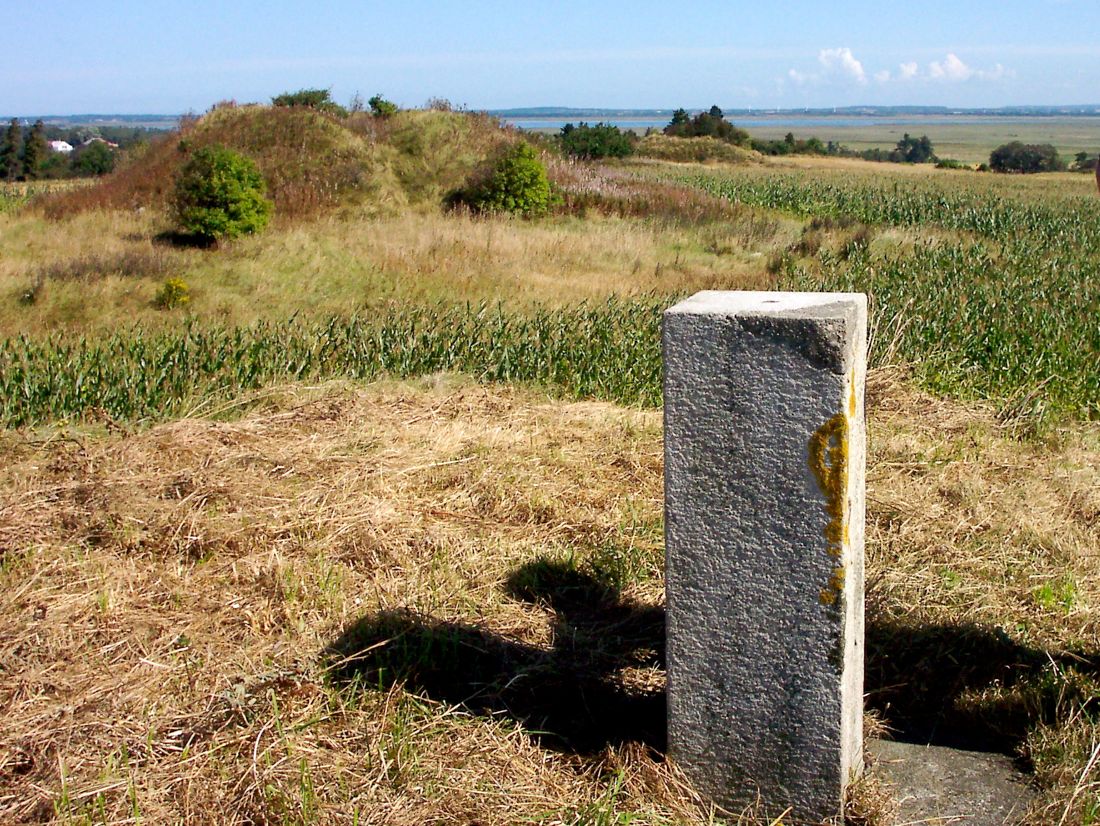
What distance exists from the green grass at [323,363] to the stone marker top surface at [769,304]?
4.73 meters

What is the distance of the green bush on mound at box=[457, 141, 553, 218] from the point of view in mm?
21062

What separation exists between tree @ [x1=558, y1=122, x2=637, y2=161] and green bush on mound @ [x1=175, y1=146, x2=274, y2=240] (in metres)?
20.2

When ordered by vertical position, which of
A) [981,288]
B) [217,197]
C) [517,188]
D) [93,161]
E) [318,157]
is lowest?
[981,288]

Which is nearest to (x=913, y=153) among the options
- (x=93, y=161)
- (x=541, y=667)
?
(x=93, y=161)

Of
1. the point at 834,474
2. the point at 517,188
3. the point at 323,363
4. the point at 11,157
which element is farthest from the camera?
the point at 11,157

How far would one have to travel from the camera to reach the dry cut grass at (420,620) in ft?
8.82

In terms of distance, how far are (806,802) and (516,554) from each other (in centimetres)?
194

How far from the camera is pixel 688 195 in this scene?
82.4 ft

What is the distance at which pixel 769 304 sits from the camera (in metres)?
2.40

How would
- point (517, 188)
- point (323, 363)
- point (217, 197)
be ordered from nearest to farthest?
1. point (323, 363)
2. point (217, 197)
3. point (517, 188)

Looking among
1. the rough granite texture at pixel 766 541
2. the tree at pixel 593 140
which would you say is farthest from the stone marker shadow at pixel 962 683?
the tree at pixel 593 140

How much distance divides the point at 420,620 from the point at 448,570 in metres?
0.48

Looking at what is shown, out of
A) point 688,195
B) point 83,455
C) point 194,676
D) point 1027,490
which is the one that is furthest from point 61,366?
point 688,195

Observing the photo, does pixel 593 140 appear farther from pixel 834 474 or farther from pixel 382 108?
pixel 834 474
